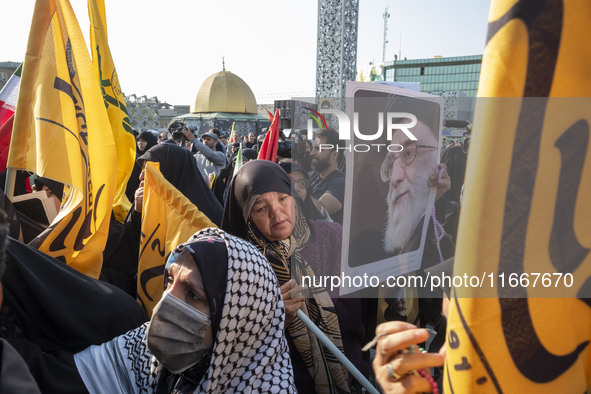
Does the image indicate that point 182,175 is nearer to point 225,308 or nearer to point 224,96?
point 225,308

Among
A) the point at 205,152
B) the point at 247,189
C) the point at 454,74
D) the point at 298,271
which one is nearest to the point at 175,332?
the point at 298,271

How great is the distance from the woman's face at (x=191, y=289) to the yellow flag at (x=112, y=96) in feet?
6.12

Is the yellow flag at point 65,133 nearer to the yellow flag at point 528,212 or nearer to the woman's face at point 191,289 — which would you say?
the woman's face at point 191,289

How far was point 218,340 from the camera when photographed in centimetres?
136

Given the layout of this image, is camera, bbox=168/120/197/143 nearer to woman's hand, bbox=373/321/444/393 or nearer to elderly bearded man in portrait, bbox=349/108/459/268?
elderly bearded man in portrait, bbox=349/108/459/268

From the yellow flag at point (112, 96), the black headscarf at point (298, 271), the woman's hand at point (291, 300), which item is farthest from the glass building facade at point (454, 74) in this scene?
the yellow flag at point (112, 96)

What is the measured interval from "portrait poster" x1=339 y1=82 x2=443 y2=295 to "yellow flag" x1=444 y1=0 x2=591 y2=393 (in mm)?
506

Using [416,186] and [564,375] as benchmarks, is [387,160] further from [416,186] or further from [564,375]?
[564,375]

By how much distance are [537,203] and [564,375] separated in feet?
0.97

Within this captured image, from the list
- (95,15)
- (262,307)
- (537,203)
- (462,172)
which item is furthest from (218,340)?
(95,15)

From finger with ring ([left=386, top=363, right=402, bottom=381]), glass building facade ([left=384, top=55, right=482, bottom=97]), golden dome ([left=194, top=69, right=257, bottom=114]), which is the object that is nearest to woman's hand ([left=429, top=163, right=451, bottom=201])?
glass building facade ([left=384, top=55, right=482, bottom=97])

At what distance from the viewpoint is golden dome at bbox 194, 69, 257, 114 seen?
39.0m

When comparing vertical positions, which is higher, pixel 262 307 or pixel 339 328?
pixel 262 307

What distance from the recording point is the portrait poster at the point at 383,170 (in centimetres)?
116
